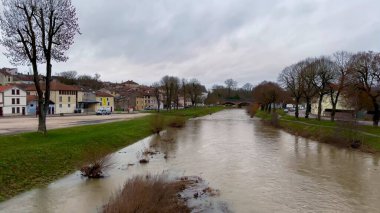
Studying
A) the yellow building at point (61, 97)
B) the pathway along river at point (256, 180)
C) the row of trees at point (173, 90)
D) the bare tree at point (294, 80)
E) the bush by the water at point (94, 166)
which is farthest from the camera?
the row of trees at point (173, 90)

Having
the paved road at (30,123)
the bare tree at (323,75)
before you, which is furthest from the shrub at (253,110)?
the paved road at (30,123)

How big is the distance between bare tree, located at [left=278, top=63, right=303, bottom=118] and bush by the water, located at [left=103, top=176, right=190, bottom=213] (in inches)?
2388

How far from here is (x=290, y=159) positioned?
29.0 meters

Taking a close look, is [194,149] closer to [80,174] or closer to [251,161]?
[251,161]

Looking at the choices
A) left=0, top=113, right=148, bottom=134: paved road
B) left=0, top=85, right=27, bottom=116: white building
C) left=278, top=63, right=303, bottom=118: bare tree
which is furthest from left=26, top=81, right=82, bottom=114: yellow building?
left=278, top=63, right=303, bottom=118: bare tree

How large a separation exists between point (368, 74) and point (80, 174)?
127 ft

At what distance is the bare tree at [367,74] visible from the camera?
45469mm

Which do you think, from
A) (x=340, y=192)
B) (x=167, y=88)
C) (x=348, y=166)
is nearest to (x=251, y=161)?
(x=348, y=166)

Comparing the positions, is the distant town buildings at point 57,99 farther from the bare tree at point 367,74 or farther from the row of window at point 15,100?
the bare tree at point 367,74

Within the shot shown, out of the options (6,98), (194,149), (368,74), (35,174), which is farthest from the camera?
(6,98)

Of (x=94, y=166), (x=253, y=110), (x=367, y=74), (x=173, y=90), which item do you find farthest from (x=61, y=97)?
(x=94, y=166)

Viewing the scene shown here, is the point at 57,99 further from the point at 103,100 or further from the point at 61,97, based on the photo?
the point at 103,100

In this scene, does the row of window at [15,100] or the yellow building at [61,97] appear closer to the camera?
the row of window at [15,100]

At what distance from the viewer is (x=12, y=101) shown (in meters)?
86.3
